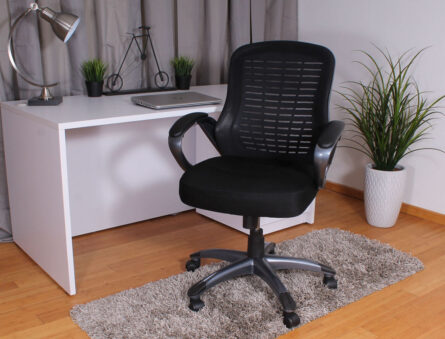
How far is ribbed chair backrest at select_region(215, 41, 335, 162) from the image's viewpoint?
216 cm

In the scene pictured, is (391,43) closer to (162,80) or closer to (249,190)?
(162,80)

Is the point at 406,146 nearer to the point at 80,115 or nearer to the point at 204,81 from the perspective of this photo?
the point at 204,81

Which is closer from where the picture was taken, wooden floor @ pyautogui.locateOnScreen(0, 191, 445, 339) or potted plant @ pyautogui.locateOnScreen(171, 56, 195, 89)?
wooden floor @ pyautogui.locateOnScreen(0, 191, 445, 339)

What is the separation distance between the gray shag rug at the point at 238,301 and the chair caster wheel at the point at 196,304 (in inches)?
0.7


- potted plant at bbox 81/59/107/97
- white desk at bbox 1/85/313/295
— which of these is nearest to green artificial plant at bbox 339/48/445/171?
A: white desk at bbox 1/85/313/295

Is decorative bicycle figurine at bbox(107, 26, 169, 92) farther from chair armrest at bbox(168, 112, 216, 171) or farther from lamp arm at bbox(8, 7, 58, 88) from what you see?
chair armrest at bbox(168, 112, 216, 171)

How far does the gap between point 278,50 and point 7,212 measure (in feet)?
4.86

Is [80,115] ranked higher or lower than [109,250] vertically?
higher

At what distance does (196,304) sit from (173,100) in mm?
907

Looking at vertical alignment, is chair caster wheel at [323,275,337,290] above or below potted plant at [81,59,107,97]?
below

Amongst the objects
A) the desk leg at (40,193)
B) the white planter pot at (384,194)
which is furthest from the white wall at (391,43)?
the desk leg at (40,193)

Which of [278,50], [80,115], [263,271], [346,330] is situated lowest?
[346,330]

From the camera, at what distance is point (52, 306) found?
2057 mm

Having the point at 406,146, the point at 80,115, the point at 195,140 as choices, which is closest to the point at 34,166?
the point at 80,115
